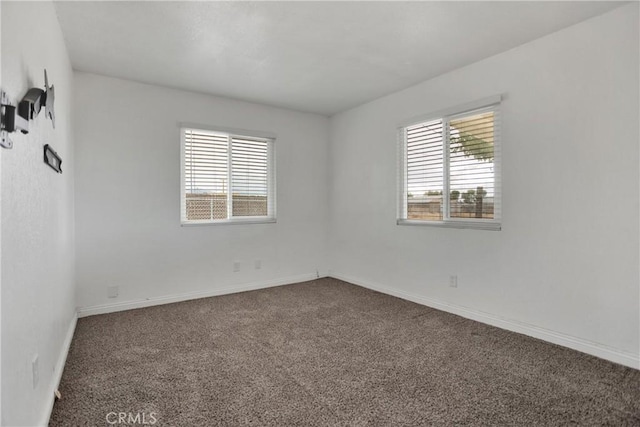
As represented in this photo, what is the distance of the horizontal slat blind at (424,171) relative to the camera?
382cm

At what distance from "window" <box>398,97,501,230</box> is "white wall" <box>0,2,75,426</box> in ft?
10.8

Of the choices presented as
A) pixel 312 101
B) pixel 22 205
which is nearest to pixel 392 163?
pixel 312 101

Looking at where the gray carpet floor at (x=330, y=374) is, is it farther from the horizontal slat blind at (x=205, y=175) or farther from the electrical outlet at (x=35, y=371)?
the horizontal slat blind at (x=205, y=175)

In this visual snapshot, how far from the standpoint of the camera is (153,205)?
3.92 metres

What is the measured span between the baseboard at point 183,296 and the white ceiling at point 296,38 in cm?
236

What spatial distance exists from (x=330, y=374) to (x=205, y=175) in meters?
2.89

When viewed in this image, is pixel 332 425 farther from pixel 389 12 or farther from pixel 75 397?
pixel 389 12

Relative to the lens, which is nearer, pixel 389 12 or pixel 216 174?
Answer: pixel 389 12

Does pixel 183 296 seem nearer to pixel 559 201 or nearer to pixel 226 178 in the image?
pixel 226 178

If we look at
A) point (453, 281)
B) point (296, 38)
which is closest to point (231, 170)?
point (296, 38)

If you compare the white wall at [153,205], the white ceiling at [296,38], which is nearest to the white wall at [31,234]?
the white ceiling at [296,38]

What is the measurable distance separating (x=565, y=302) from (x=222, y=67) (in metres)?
3.61

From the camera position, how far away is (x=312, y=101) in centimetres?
456

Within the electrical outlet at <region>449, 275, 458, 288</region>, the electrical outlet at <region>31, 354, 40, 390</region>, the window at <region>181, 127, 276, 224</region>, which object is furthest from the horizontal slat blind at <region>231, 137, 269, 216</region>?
the electrical outlet at <region>31, 354, 40, 390</region>
